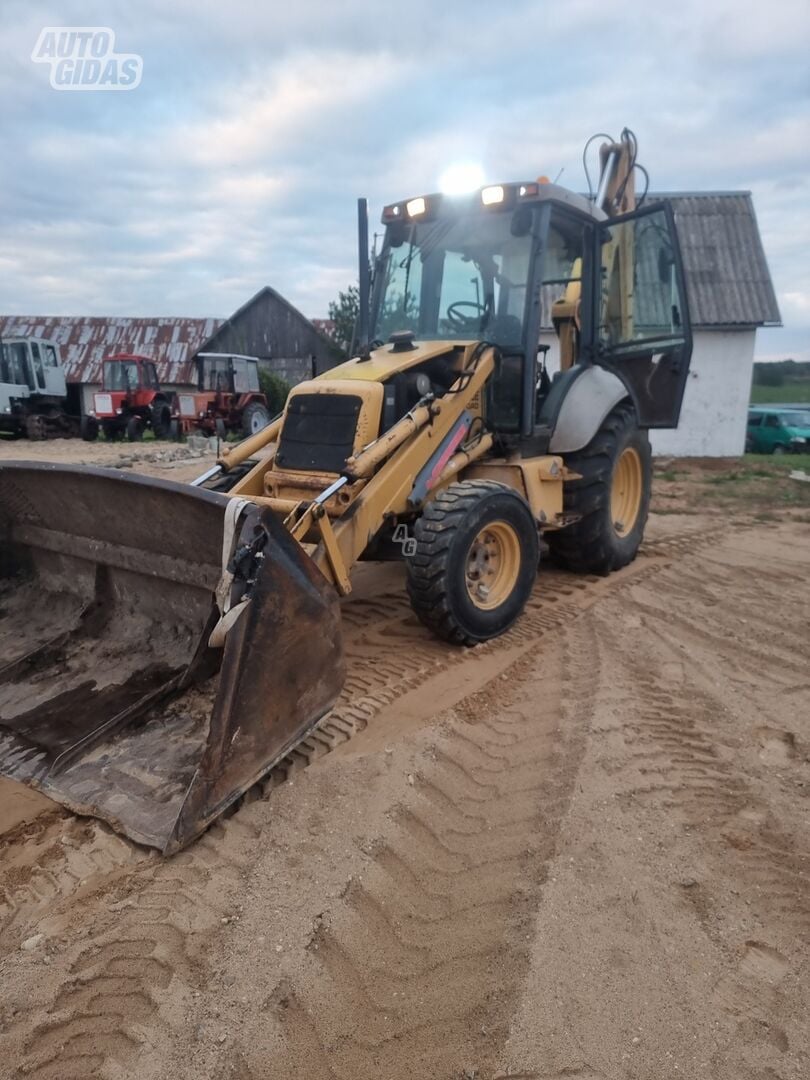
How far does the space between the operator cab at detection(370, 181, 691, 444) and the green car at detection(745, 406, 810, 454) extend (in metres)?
13.0

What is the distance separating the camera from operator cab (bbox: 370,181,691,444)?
5.29 meters

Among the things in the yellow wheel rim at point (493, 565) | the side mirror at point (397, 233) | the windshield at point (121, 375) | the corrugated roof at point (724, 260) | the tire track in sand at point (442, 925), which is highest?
the corrugated roof at point (724, 260)

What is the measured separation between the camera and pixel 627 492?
6910mm

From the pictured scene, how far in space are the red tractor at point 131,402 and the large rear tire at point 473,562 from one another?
58.4ft

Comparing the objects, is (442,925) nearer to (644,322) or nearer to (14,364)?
(644,322)

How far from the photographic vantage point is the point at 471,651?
468cm

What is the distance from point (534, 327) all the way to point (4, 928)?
4340 mm

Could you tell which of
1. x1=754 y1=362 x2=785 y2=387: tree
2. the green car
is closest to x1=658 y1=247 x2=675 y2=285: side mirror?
the green car

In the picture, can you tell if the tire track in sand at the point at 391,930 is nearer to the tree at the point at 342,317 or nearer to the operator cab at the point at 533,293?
the operator cab at the point at 533,293

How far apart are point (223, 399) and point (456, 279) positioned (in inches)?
636

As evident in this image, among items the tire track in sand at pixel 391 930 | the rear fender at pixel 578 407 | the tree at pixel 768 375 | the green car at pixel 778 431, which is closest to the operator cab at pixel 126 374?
the green car at pixel 778 431

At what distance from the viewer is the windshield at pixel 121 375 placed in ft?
70.4

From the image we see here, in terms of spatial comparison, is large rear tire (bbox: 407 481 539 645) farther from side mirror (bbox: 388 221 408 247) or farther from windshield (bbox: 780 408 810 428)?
windshield (bbox: 780 408 810 428)

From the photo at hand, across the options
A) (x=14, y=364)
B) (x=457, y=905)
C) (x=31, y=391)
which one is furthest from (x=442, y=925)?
(x=14, y=364)
